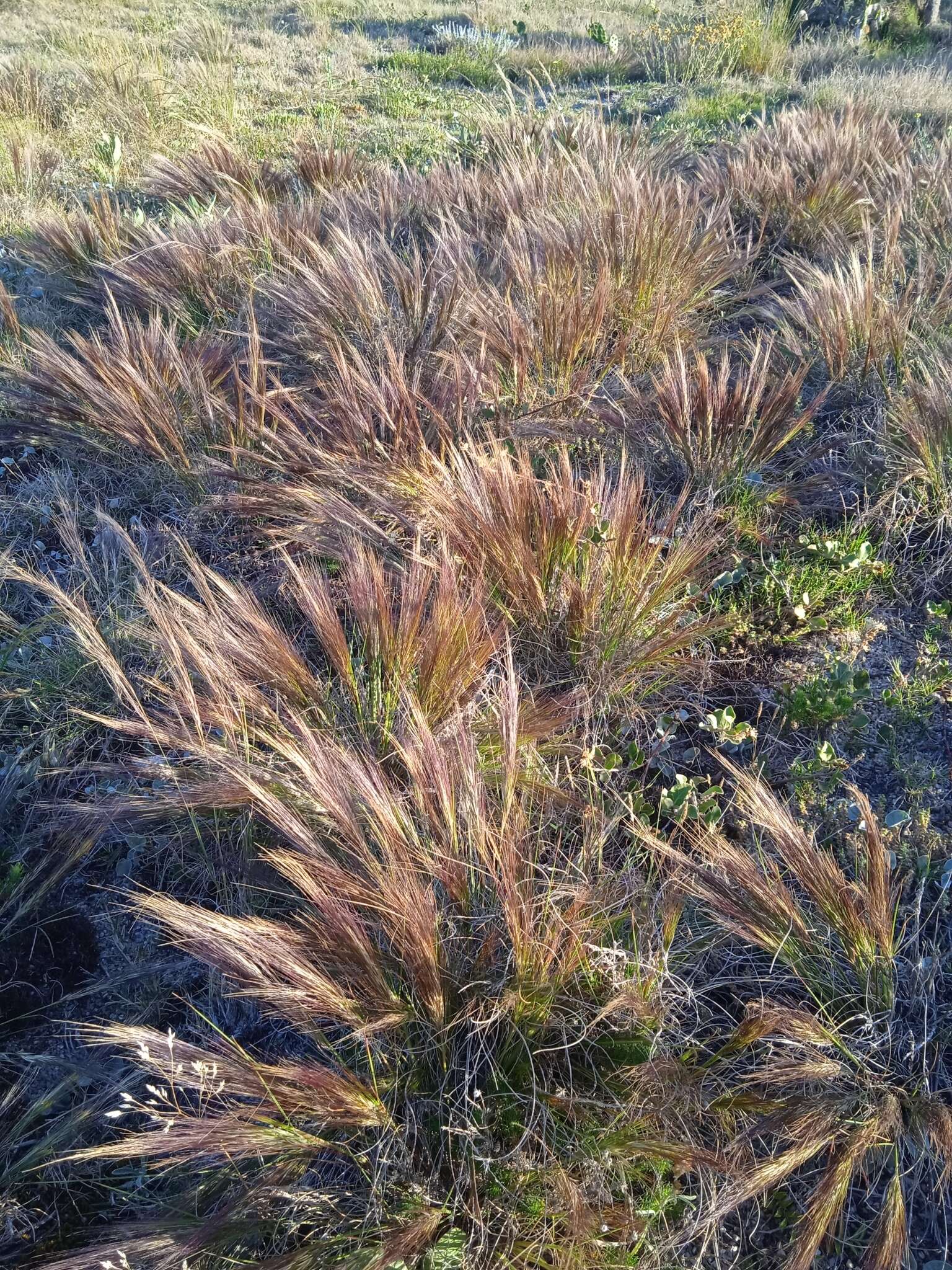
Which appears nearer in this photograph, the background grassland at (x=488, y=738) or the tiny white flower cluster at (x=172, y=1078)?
the tiny white flower cluster at (x=172, y=1078)

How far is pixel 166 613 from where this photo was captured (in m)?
1.76

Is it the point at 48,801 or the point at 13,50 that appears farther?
the point at 13,50

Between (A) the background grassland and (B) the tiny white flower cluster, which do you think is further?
(A) the background grassland

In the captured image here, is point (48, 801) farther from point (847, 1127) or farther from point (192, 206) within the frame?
point (192, 206)

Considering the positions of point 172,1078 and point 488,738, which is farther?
point 488,738

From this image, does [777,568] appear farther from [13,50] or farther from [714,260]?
[13,50]

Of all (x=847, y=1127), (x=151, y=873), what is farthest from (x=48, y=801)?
(x=847, y=1127)

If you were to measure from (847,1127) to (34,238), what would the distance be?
176 inches

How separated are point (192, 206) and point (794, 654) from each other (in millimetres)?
3370

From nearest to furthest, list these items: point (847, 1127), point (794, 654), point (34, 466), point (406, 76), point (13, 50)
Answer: point (847, 1127)
point (794, 654)
point (34, 466)
point (406, 76)
point (13, 50)

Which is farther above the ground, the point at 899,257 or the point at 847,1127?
the point at 899,257

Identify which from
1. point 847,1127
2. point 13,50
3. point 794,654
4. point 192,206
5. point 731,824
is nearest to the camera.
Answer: point 847,1127

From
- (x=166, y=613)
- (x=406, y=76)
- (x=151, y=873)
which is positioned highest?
(x=406, y=76)

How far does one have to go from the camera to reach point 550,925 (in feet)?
4.43
